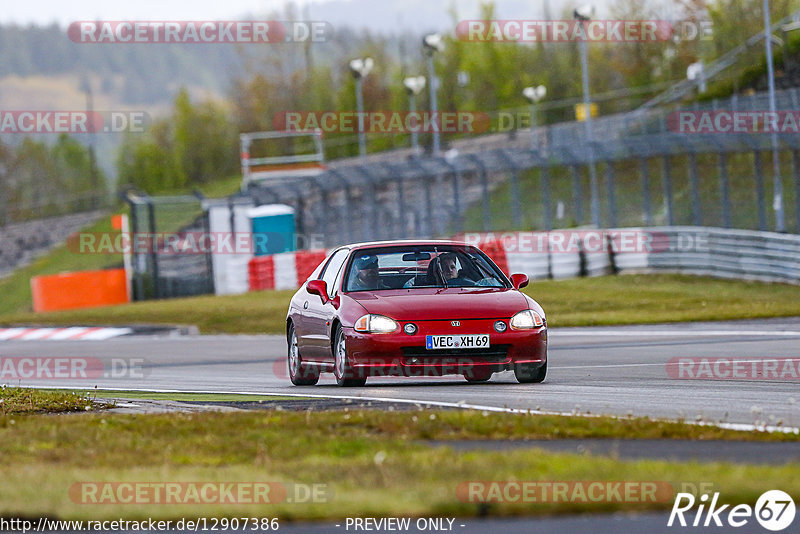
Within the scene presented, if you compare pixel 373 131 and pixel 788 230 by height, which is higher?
pixel 373 131

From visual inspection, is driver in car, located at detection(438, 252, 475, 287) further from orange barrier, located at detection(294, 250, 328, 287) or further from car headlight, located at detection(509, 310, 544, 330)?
orange barrier, located at detection(294, 250, 328, 287)

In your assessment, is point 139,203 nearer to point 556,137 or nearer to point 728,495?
point 556,137

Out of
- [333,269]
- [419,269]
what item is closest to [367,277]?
[419,269]

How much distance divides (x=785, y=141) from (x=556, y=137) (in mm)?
18911

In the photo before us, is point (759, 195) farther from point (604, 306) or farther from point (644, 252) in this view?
point (604, 306)

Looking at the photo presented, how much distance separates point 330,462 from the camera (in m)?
7.43

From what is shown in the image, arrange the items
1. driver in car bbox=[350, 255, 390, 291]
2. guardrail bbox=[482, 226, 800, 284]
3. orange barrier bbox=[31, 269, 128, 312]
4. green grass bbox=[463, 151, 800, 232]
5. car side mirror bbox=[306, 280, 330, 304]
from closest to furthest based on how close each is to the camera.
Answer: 1. driver in car bbox=[350, 255, 390, 291]
2. car side mirror bbox=[306, 280, 330, 304]
3. guardrail bbox=[482, 226, 800, 284]
4. green grass bbox=[463, 151, 800, 232]
5. orange barrier bbox=[31, 269, 128, 312]

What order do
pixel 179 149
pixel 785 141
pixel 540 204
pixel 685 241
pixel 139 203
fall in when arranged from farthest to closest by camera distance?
pixel 179 149
pixel 540 204
pixel 139 203
pixel 785 141
pixel 685 241

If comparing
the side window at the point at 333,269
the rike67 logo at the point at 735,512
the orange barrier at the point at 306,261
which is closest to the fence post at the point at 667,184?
the orange barrier at the point at 306,261

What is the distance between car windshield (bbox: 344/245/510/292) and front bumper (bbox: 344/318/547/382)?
92cm

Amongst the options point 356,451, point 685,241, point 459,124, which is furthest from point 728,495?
point 459,124

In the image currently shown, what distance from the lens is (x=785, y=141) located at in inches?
1310

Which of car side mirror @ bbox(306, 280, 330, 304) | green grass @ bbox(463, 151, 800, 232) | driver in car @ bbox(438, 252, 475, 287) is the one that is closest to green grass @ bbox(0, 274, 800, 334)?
green grass @ bbox(463, 151, 800, 232)

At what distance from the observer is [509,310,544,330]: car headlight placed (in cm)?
1202
